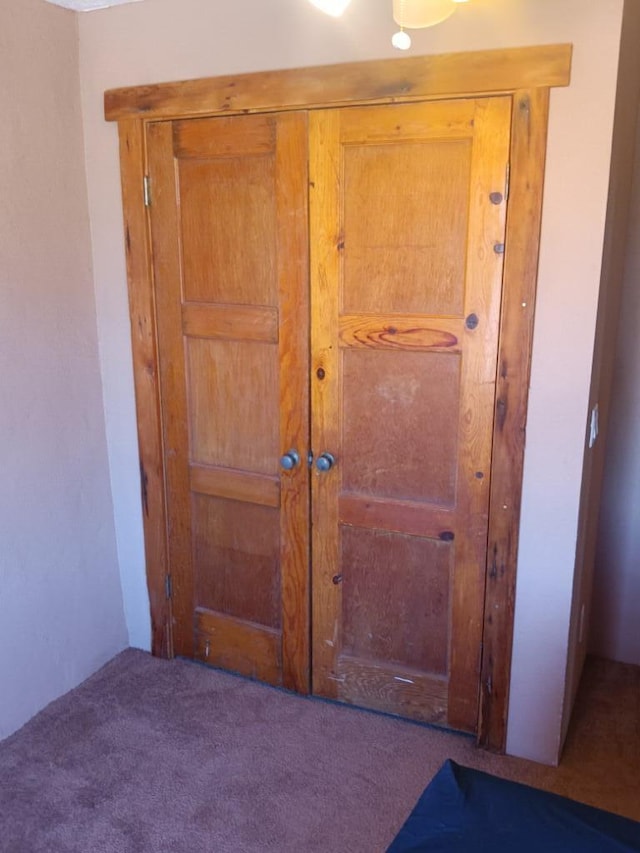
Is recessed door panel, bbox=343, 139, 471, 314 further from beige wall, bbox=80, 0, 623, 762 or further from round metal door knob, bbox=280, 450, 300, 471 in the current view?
round metal door knob, bbox=280, 450, 300, 471

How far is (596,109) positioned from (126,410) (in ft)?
5.89

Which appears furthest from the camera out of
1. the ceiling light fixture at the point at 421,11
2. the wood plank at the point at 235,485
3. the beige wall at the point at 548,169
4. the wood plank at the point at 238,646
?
the wood plank at the point at 238,646

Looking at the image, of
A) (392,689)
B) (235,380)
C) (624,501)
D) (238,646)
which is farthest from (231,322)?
(624,501)

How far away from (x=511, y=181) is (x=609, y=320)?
59 centimetres

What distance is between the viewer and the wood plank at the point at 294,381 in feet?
7.16

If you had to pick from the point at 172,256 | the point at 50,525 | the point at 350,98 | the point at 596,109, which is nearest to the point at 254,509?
the point at 50,525

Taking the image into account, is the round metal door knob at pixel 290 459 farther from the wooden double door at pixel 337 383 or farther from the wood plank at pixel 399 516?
the wood plank at pixel 399 516

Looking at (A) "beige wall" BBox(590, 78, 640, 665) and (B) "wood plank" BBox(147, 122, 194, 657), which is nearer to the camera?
Result: (B) "wood plank" BBox(147, 122, 194, 657)

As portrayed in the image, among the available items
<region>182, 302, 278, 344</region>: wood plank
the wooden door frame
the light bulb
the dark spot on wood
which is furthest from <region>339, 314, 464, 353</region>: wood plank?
the dark spot on wood

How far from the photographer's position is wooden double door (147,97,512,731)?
6.75 ft

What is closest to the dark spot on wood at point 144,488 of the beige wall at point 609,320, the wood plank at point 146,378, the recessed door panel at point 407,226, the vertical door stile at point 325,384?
the wood plank at point 146,378

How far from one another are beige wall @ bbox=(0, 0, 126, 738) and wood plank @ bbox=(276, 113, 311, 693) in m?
0.75

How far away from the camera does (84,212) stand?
2506mm

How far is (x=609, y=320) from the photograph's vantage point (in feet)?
7.34
